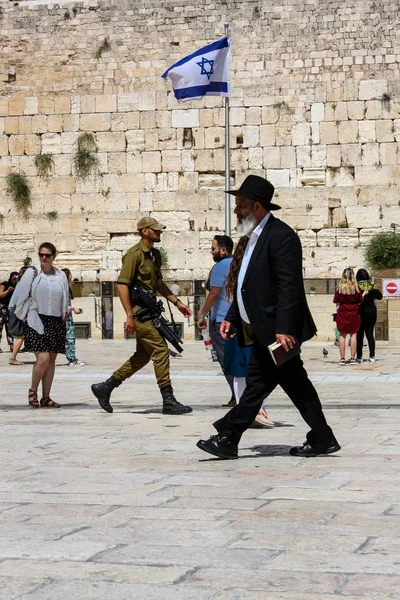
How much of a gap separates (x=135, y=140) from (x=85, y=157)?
99 centimetres

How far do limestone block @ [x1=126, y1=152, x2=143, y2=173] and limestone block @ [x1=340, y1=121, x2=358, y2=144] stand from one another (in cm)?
370

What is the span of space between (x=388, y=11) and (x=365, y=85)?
1.36 meters

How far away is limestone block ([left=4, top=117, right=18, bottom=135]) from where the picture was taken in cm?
2273

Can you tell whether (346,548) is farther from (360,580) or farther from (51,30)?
(51,30)

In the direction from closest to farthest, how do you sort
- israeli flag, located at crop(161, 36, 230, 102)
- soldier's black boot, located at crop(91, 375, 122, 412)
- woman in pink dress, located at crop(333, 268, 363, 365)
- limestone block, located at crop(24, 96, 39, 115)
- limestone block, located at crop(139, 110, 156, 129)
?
soldier's black boot, located at crop(91, 375, 122, 412) → woman in pink dress, located at crop(333, 268, 363, 365) → israeli flag, located at crop(161, 36, 230, 102) → limestone block, located at crop(139, 110, 156, 129) → limestone block, located at crop(24, 96, 39, 115)

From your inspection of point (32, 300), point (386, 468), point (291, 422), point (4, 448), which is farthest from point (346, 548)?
point (32, 300)

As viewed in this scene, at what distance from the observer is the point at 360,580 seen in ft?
12.3

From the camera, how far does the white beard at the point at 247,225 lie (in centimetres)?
654

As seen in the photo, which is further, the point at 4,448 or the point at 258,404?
the point at 4,448

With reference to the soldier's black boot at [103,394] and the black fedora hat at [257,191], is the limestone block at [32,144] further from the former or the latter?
the black fedora hat at [257,191]

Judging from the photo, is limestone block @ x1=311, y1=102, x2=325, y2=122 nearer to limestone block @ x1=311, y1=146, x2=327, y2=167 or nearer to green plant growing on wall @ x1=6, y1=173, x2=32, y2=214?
limestone block @ x1=311, y1=146, x2=327, y2=167

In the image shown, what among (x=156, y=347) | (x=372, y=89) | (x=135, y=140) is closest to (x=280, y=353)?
(x=156, y=347)

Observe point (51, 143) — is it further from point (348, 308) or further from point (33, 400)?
point (33, 400)

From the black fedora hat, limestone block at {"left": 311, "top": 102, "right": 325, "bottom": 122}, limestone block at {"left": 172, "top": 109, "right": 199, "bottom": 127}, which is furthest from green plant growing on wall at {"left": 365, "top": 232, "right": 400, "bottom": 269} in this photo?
the black fedora hat
